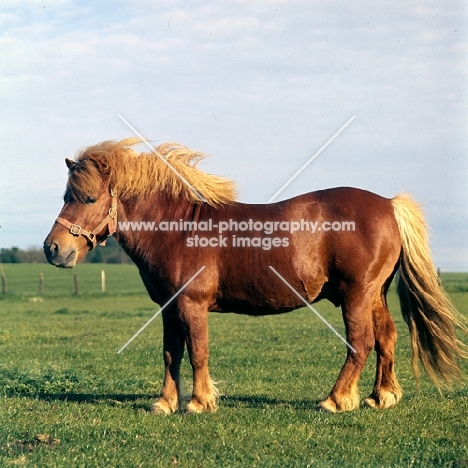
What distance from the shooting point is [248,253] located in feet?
25.0

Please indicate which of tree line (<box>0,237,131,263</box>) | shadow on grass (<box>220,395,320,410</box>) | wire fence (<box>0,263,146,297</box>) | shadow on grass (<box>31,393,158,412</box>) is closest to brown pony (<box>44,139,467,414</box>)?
shadow on grass (<box>220,395,320,410</box>)

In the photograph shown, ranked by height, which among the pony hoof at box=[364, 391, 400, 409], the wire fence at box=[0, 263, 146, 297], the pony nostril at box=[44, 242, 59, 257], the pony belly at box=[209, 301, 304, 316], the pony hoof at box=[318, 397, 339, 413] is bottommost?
the wire fence at box=[0, 263, 146, 297]

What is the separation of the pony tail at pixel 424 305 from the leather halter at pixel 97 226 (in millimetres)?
2974

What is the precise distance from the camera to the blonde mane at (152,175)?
25.6 feet

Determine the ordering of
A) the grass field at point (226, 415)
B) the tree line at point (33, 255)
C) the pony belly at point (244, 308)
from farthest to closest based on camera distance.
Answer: the tree line at point (33, 255)
the pony belly at point (244, 308)
the grass field at point (226, 415)

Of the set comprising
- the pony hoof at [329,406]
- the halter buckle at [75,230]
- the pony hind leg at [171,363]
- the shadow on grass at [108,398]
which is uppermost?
the halter buckle at [75,230]

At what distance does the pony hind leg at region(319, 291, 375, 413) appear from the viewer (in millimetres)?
7400

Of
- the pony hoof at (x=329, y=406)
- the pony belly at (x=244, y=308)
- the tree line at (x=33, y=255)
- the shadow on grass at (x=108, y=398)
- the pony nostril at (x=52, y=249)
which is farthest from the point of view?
the tree line at (x=33, y=255)

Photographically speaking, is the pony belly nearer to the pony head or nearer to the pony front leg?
the pony front leg

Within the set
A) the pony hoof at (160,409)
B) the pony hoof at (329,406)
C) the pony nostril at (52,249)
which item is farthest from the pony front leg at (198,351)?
the pony nostril at (52,249)

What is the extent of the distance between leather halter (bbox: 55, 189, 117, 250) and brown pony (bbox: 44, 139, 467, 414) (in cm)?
1

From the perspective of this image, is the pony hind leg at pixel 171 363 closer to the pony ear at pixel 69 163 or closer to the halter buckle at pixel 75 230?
the halter buckle at pixel 75 230

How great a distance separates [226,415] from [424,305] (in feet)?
7.96

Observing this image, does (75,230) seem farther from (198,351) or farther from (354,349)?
(354,349)
